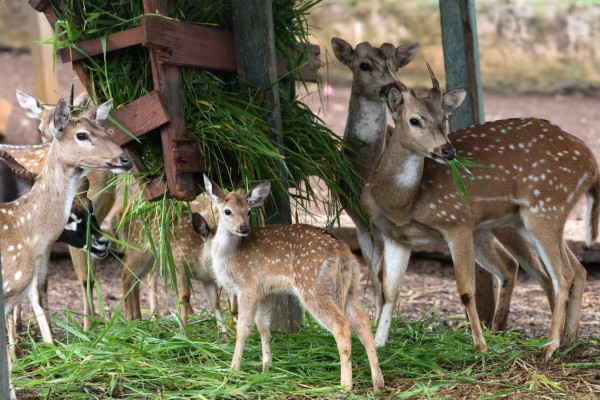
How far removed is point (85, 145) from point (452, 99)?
2.11m

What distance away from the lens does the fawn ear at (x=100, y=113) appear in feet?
17.2

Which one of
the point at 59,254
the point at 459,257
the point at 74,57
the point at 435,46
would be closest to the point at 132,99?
the point at 74,57

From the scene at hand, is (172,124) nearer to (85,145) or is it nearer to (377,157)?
(85,145)

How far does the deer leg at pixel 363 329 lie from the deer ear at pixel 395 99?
1.14m

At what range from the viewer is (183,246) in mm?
6504

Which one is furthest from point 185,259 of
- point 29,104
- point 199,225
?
point 29,104

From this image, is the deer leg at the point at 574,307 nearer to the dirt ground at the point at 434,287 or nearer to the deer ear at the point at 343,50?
the dirt ground at the point at 434,287

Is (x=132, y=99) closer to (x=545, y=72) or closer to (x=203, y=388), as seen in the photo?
(x=203, y=388)

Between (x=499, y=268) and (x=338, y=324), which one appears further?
(x=499, y=268)

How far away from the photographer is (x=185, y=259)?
604cm

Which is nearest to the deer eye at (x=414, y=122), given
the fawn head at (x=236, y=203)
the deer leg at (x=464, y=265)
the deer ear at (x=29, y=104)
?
the deer leg at (x=464, y=265)

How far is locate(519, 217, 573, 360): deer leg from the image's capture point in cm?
574

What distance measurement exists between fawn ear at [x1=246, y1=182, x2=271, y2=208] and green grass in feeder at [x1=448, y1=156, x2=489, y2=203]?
986mm

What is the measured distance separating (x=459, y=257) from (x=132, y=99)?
2.01 meters
